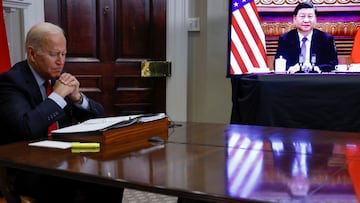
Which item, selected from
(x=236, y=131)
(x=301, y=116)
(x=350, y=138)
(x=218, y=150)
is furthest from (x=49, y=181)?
(x=301, y=116)

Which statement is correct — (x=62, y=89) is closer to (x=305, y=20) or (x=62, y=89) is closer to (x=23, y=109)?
(x=23, y=109)

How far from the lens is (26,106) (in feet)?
5.48

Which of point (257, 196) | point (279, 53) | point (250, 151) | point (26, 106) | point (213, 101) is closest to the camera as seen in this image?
point (257, 196)

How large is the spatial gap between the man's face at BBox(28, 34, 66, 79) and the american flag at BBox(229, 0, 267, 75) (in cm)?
176

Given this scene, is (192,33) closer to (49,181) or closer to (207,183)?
(49,181)

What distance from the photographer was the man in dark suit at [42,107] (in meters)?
1.52

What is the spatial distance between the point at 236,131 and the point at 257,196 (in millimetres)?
833

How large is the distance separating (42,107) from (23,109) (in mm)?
75

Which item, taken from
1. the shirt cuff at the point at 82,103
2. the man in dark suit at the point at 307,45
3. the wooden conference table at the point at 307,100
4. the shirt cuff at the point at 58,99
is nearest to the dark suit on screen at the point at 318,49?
the man in dark suit at the point at 307,45

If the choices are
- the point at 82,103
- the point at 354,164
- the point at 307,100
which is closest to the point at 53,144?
the point at 82,103

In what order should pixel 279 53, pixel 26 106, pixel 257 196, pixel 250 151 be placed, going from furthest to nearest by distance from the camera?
pixel 279 53
pixel 26 106
pixel 250 151
pixel 257 196

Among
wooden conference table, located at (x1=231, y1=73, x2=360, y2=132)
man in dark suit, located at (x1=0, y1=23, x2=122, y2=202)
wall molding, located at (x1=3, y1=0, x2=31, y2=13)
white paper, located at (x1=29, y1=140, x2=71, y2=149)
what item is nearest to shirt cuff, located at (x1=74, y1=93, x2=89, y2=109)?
man in dark suit, located at (x1=0, y1=23, x2=122, y2=202)

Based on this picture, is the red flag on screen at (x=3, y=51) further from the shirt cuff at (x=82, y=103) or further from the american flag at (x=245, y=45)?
the american flag at (x=245, y=45)

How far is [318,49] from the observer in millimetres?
3240
